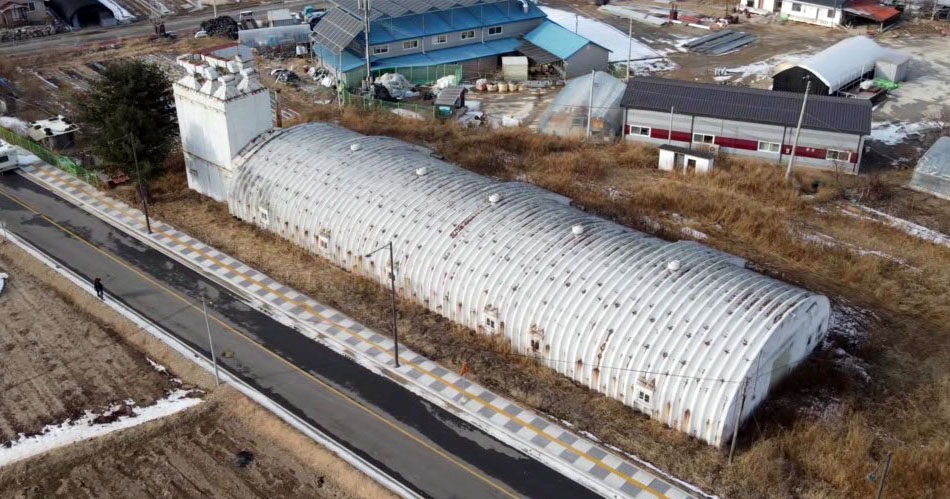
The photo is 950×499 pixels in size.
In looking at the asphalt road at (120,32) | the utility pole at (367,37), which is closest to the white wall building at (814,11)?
the utility pole at (367,37)

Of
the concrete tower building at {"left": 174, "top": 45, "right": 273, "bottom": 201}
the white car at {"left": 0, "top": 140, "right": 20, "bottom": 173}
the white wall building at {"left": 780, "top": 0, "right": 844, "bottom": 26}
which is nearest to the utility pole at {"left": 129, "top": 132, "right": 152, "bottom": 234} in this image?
the concrete tower building at {"left": 174, "top": 45, "right": 273, "bottom": 201}

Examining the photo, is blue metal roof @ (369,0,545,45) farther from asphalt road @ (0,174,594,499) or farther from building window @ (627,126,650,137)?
asphalt road @ (0,174,594,499)

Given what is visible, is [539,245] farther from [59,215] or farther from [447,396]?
[59,215]

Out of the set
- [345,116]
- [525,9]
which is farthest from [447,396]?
[525,9]

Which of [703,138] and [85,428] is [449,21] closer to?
[703,138]

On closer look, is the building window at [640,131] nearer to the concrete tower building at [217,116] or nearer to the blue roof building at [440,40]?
the blue roof building at [440,40]

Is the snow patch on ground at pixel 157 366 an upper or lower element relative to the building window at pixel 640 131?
lower
